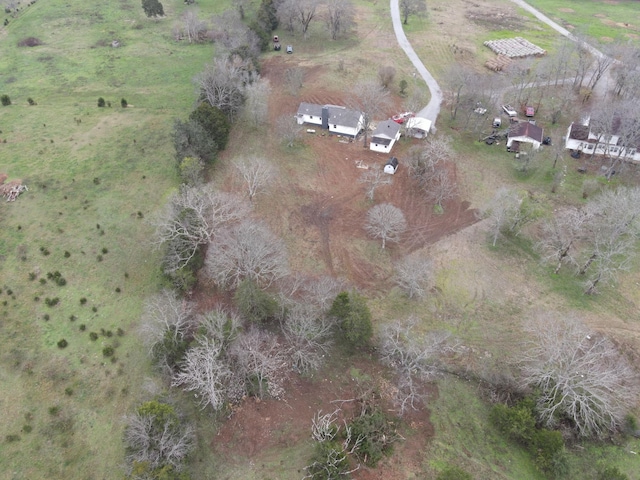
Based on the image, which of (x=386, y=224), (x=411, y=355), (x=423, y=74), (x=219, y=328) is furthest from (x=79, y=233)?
(x=423, y=74)

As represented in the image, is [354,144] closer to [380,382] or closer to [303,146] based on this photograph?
[303,146]

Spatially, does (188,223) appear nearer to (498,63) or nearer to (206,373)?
(206,373)

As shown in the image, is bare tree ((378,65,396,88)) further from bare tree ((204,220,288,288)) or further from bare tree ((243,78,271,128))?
bare tree ((204,220,288,288))

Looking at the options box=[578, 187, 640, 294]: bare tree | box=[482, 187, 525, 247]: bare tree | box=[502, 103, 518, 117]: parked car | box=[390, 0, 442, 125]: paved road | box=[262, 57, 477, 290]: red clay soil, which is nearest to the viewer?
box=[578, 187, 640, 294]: bare tree

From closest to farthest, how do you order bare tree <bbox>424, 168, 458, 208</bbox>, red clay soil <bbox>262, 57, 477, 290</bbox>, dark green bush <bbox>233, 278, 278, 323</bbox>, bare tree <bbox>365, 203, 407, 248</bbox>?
dark green bush <bbox>233, 278, 278, 323</bbox> < bare tree <bbox>365, 203, 407, 248</bbox> < red clay soil <bbox>262, 57, 477, 290</bbox> < bare tree <bbox>424, 168, 458, 208</bbox>

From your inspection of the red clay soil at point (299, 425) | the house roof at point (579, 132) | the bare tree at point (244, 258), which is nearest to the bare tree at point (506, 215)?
the red clay soil at point (299, 425)

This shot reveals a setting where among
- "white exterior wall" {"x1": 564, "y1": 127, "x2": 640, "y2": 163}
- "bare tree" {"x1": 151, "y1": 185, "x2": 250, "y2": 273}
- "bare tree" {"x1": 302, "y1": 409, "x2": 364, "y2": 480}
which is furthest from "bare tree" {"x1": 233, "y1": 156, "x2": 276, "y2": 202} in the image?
"white exterior wall" {"x1": 564, "y1": 127, "x2": 640, "y2": 163}
